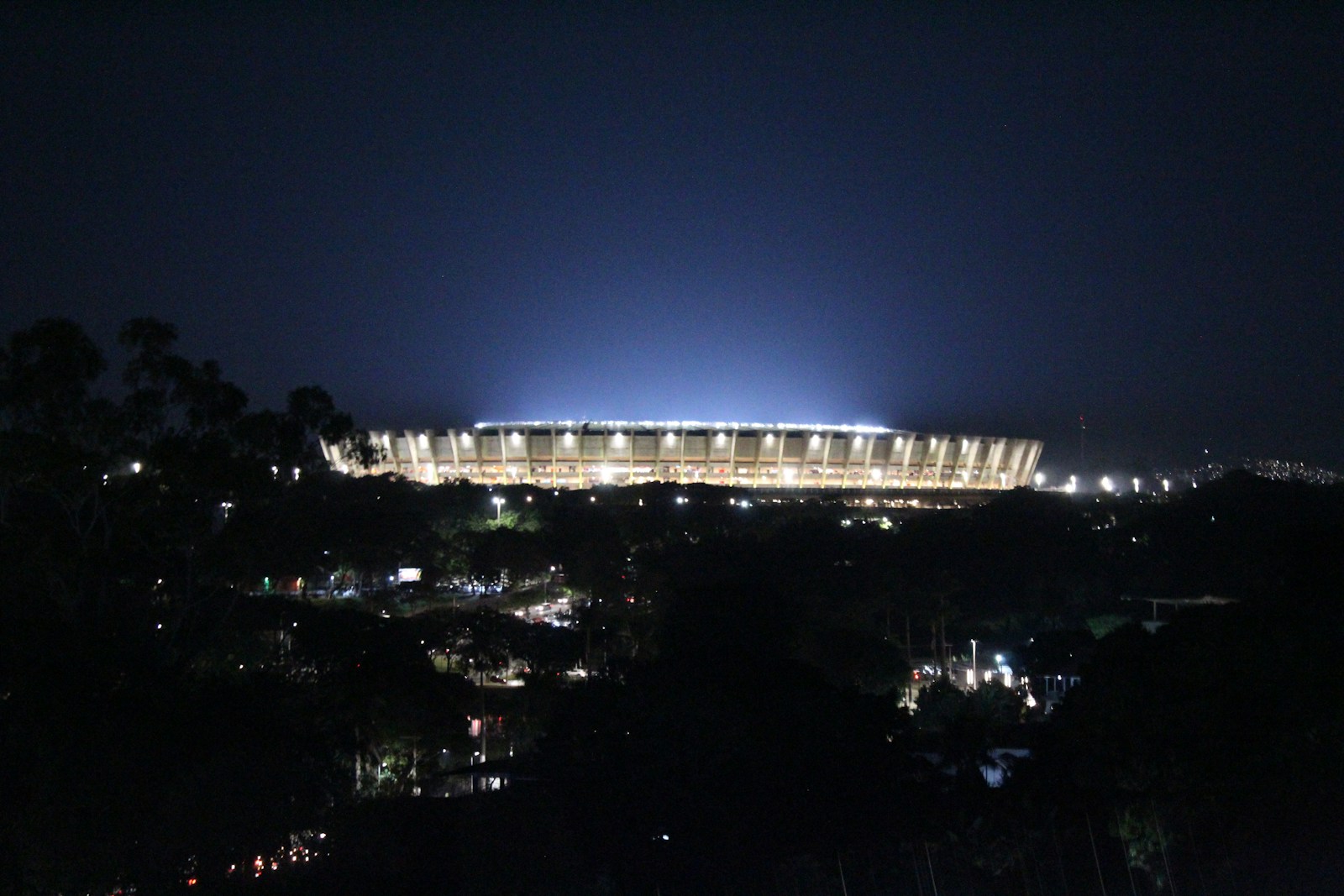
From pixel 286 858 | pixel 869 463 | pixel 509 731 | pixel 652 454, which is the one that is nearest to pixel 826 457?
pixel 869 463

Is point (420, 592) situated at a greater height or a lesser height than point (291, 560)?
lesser

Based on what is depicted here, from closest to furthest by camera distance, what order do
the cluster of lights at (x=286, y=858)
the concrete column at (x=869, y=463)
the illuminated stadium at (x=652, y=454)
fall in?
the cluster of lights at (x=286, y=858)
the illuminated stadium at (x=652, y=454)
the concrete column at (x=869, y=463)

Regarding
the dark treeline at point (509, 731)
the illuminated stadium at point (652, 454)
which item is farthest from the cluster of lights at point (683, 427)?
the dark treeline at point (509, 731)

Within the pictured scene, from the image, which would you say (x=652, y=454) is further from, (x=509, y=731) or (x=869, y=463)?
(x=509, y=731)

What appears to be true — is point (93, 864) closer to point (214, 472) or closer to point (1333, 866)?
point (214, 472)

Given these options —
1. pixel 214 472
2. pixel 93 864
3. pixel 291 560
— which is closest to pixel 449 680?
pixel 291 560

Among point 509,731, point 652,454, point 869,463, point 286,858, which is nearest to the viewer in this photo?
point 286,858

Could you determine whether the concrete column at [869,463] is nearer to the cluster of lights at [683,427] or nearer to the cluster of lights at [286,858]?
the cluster of lights at [683,427]
